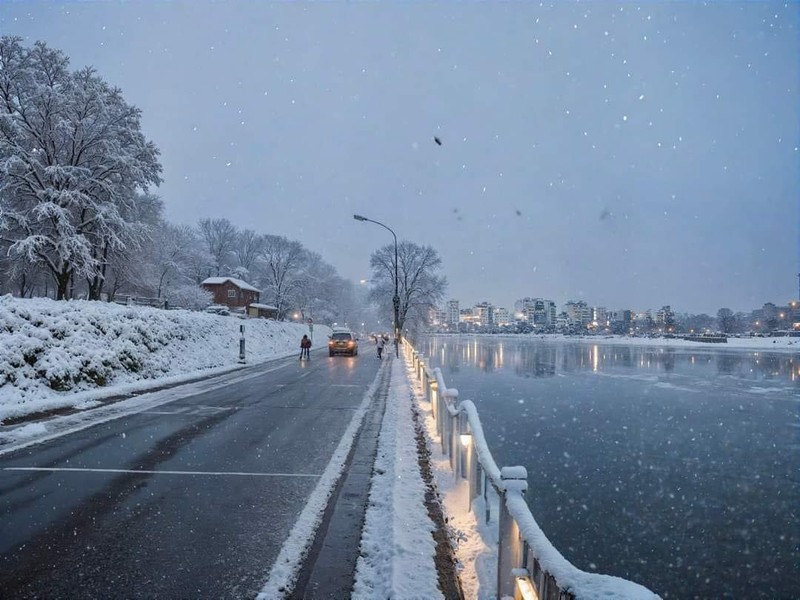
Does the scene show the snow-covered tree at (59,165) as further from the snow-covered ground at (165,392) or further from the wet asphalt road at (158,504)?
the wet asphalt road at (158,504)

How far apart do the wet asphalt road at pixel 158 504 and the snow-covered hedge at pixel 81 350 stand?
417 centimetres

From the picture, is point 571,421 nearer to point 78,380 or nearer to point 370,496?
point 370,496

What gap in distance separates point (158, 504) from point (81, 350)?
11518 millimetres

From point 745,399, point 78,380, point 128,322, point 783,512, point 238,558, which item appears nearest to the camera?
point 238,558

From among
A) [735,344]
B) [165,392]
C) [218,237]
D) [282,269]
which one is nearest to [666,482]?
[165,392]

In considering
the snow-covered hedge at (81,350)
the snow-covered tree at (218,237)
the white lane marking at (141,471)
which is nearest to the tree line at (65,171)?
the snow-covered hedge at (81,350)

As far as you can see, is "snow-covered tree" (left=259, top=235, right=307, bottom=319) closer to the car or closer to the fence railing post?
the car

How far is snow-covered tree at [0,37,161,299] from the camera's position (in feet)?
73.1

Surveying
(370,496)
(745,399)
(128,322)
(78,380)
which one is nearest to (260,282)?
(128,322)

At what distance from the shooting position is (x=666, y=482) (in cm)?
762

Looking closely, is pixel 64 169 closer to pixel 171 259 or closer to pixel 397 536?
pixel 397 536

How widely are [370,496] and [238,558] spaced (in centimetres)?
187

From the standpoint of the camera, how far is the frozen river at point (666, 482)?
506 centimetres

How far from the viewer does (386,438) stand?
28.1 ft
